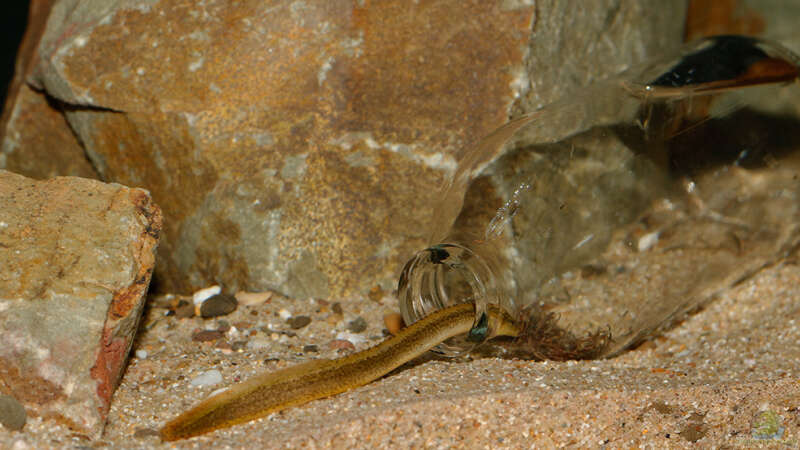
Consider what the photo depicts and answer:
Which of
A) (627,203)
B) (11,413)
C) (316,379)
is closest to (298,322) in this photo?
(316,379)

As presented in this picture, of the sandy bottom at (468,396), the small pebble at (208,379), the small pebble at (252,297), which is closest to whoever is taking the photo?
the sandy bottom at (468,396)

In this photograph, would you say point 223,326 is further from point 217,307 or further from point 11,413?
point 11,413

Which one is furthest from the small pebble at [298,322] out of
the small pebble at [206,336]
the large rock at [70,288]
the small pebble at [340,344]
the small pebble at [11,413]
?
the small pebble at [11,413]

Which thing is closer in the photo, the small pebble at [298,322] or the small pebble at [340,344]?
the small pebble at [340,344]

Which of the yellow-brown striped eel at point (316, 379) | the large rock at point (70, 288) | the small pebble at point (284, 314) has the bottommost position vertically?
the small pebble at point (284, 314)

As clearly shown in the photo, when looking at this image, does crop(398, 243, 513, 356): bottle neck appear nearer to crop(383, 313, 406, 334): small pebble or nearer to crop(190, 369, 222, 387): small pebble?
crop(383, 313, 406, 334): small pebble

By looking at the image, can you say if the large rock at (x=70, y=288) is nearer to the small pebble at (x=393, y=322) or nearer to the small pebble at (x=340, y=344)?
the small pebble at (x=340, y=344)

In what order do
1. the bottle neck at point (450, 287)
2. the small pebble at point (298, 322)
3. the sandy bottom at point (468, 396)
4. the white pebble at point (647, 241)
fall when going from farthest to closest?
the white pebble at point (647, 241) → the small pebble at point (298, 322) → the bottle neck at point (450, 287) → the sandy bottom at point (468, 396)
